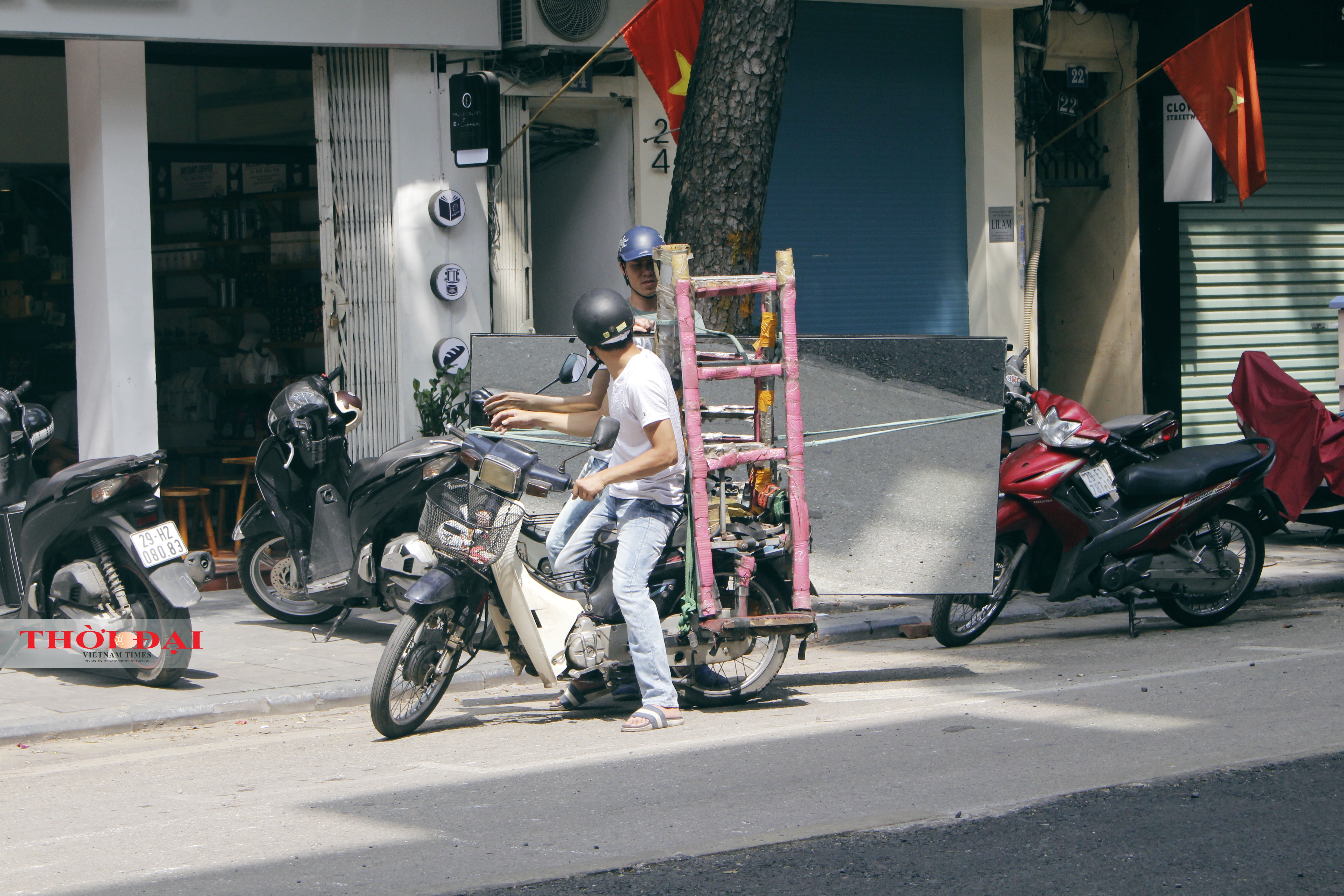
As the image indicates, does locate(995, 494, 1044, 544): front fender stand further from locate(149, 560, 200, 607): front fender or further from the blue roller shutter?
the blue roller shutter

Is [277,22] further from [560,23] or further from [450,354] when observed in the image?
[450,354]

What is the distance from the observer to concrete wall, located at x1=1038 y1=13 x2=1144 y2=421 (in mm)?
14742

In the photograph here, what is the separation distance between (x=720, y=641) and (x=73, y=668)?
3447mm

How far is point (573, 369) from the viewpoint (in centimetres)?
741

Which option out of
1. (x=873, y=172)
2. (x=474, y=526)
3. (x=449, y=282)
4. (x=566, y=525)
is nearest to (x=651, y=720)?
(x=566, y=525)

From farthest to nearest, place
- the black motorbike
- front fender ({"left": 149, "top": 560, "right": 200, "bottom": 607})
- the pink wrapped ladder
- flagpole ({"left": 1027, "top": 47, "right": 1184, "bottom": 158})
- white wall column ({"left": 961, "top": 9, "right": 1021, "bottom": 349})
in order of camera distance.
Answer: white wall column ({"left": 961, "top": 9, "right": 1021, "bottom": 349}) → flagpole ({"left": 1027, "top": 47, "right": 1184, "bottom": 158}) → the black motorbike → front fender ({"left": 149, "top": 560, "right": 200, "bottom": 607}) → the pink wrapped ladder

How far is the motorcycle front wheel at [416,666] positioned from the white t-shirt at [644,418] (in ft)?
3.02

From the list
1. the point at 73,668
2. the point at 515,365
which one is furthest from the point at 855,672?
the point at 73,668

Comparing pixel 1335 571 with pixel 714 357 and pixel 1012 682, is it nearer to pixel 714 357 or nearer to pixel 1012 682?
pixel 1012 682

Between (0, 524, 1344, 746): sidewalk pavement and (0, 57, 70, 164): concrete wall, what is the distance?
4.34 metres

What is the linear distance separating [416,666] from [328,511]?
7.86 ft

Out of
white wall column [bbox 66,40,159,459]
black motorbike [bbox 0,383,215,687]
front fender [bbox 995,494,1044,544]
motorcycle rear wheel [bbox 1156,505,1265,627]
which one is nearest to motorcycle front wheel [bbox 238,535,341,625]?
black motorbike [bbox 0,383,215,687]

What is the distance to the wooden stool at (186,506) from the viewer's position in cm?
1090

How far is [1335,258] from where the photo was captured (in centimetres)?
1622
